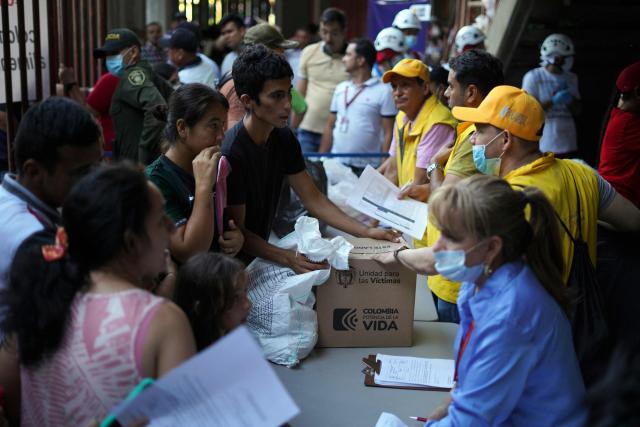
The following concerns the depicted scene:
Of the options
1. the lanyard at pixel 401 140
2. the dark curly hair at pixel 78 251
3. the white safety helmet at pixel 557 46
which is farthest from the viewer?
the white safety helmet at pixel 557 46

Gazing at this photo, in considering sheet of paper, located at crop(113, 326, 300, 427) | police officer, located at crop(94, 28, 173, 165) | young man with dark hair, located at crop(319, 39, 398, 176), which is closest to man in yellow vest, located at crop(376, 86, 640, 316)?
sheet of paper, located at crop(113, 326, 300, 427)

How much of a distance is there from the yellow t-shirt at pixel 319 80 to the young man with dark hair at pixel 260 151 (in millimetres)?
3814

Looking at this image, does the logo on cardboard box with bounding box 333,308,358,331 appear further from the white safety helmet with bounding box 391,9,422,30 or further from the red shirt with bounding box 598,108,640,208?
the white safety helmet with bounding box 391,9,422,30

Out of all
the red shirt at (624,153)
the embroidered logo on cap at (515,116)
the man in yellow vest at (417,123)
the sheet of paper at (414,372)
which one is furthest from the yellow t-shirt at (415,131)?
the sheet of paper at (414,372)

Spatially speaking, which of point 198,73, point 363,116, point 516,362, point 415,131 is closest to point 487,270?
point 516,362

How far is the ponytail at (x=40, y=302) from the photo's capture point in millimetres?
1482

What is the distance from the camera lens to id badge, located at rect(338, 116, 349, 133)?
20.0 feet

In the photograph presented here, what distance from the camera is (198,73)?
632cm

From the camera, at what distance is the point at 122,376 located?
1449mm

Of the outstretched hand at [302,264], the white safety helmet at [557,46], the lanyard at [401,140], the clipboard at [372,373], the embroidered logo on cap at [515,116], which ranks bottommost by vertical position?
the clipboard at [372,373]

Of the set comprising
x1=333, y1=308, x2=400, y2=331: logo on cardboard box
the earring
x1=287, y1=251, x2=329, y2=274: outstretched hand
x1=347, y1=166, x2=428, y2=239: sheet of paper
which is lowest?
x1=333, y1=308, x2=400, y2=331: logo on cardboard box

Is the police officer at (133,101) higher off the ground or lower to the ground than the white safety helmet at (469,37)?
lower

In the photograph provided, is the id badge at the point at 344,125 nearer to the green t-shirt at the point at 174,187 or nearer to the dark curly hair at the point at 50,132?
the green t-shirt at the point at 174,187

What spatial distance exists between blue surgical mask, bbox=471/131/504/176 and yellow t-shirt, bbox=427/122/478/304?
17 centimetres
